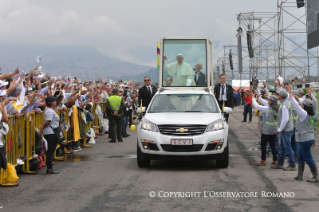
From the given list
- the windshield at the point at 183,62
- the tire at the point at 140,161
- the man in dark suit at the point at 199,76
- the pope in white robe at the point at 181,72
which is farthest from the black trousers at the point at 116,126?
the tire at the point at 140,161

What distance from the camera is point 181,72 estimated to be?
15812 millimetres

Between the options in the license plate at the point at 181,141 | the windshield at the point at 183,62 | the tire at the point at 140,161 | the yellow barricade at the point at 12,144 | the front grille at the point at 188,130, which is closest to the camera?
the yellow barricade at the point at 12,144

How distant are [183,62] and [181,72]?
1.15ft

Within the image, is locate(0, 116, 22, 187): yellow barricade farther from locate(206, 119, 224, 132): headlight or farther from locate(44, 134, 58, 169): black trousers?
locate(206, 119, 224, 132): headlight

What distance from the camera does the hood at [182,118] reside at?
37.1 feet

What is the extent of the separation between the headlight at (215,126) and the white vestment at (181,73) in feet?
13.6

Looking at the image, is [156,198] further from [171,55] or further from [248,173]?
[171,55]

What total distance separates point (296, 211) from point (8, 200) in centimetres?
440

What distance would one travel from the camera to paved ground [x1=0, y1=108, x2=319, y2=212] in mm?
7699

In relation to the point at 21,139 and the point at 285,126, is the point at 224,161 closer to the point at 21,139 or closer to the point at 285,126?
the point at 285,126

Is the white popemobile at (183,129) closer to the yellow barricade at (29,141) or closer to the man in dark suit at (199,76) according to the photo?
the man in dark suit at (199,76)

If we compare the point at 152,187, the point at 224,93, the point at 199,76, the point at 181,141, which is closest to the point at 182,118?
the point at 181,141

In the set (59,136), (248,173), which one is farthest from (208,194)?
(59,136)

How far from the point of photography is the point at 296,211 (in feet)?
23.9
